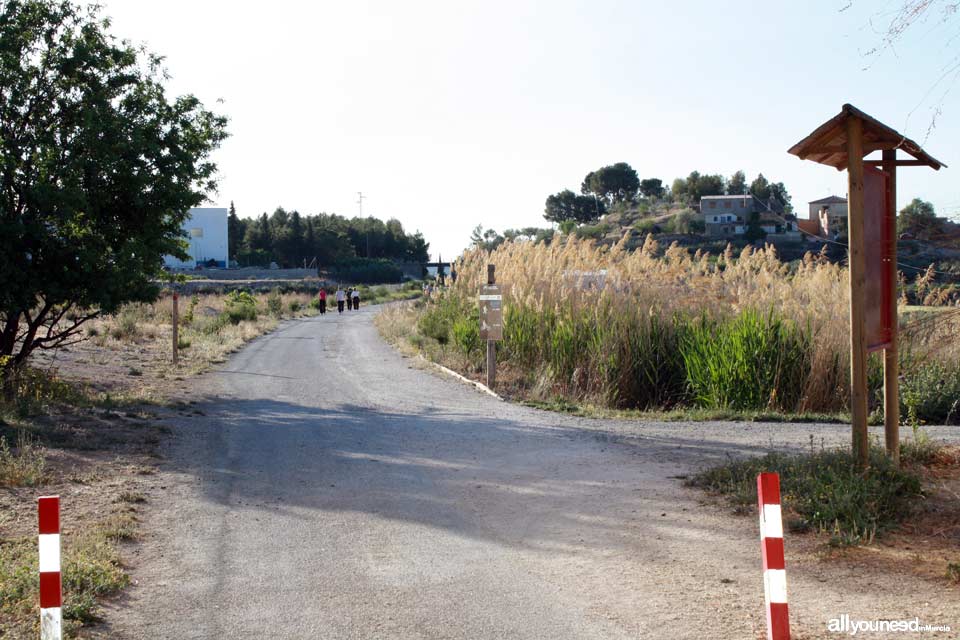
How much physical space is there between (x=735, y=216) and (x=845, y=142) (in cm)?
6781

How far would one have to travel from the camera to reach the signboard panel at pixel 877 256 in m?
7.85

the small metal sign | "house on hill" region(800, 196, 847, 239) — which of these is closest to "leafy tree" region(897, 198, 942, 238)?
the small metal sign

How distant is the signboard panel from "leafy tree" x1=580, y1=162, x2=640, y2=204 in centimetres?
11135

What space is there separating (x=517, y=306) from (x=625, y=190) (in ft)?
340

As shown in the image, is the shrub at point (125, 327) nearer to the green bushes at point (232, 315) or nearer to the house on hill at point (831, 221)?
the green bushes at point (232, 315)

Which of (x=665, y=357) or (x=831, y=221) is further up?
(x=831, y=221)

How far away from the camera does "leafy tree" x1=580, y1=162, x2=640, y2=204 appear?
119125 millimetres

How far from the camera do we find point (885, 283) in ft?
26.7

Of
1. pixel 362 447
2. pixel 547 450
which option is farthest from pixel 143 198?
pixel 547 450

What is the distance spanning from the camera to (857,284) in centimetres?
760

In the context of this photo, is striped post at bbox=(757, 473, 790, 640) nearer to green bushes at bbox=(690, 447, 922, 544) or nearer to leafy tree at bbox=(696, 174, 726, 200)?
green bushes at bbox=(690, 447, 922, 544)

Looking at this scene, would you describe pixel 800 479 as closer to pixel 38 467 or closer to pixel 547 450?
pixel 547 450

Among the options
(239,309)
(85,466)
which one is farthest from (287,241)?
(85,466)

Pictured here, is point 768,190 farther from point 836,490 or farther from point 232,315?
point 836,490
